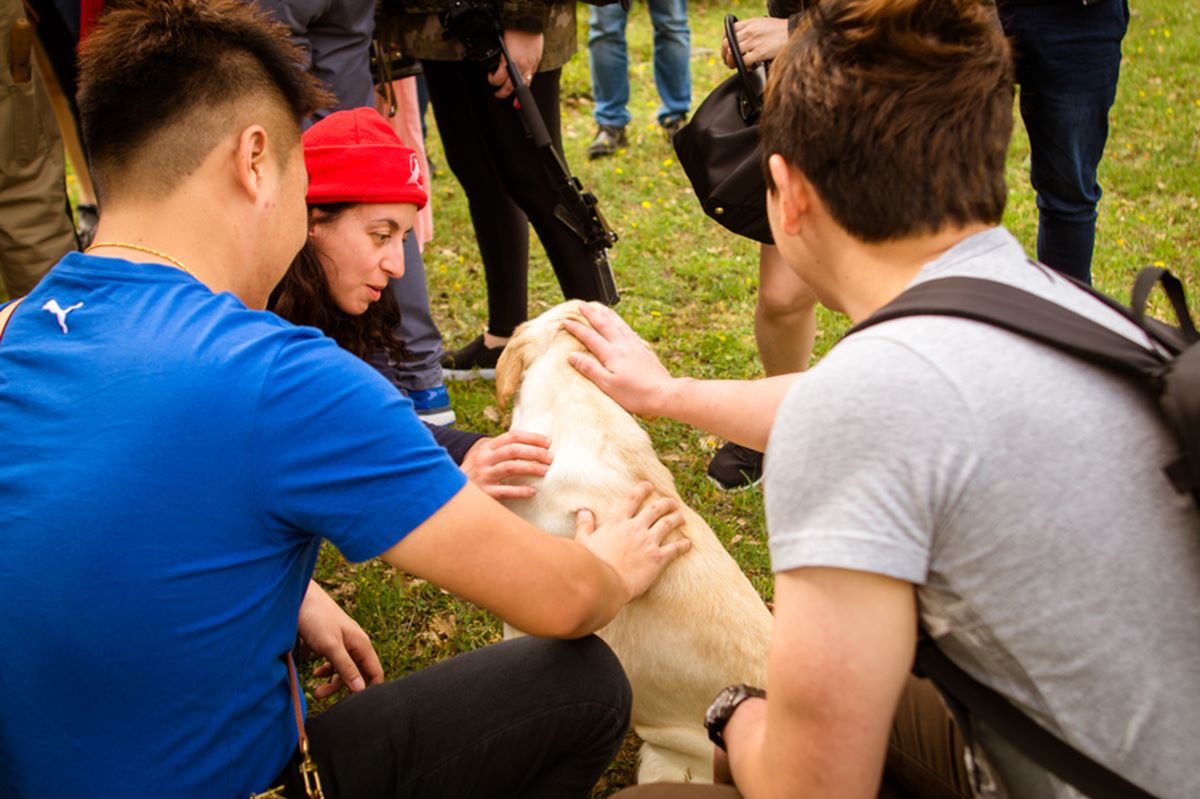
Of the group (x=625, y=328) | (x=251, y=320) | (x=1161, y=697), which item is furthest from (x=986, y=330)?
(x=625, y=328)

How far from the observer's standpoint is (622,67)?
305 inches

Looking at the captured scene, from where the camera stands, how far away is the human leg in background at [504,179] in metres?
3.89

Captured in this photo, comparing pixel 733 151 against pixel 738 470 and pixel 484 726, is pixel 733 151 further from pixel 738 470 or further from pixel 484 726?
pixel 484 726

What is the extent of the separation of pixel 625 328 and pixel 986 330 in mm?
1423

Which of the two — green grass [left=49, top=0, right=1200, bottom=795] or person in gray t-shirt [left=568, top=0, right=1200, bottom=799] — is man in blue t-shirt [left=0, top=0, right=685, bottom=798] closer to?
person in gray t-shirt [left=568, top=0, right=1200, bottom=799]

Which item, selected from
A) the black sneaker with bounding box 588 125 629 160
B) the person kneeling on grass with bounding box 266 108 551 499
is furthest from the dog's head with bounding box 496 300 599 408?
the black sneaker with bounding box 588 125 629 160

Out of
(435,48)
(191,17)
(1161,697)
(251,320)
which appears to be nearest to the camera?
(1161,697)

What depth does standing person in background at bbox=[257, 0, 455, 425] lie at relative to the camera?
Result: 136 inches

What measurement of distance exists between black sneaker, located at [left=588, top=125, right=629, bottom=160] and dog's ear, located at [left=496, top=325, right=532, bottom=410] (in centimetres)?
517

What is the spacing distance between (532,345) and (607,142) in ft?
17.5

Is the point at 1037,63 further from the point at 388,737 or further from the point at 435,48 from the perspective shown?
the point at 388,737

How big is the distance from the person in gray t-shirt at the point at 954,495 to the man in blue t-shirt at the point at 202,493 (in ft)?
1.79

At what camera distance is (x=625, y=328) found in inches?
104

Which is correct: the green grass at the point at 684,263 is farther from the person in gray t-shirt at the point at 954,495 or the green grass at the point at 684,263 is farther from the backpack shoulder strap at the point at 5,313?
the backpack shoulder strap at the point at 5,313
